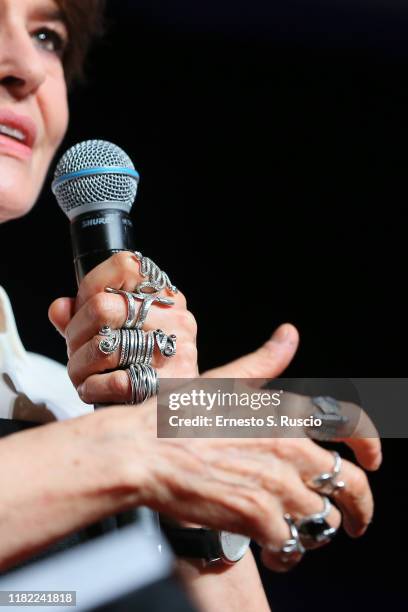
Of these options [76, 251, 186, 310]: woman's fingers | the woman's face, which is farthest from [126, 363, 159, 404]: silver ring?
the woman's face

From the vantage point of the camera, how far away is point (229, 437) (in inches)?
29.0

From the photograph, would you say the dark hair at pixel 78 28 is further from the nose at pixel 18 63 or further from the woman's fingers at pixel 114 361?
the woman's fingers at pixel 114 361

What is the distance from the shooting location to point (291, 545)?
72 cm

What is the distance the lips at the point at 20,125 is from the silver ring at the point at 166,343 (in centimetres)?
56

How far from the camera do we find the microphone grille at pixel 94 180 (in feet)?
3.18

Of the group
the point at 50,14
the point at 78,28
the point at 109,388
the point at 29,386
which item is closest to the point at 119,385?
the point at 109,388

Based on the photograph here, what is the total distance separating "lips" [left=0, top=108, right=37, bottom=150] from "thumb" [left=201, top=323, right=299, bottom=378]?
0.68 meters

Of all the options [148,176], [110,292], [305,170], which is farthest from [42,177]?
[305,170]

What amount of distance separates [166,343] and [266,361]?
0.15 meters

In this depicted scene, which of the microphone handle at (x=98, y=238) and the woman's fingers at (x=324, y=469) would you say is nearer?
the woman's fingers at (x=324, y=469)

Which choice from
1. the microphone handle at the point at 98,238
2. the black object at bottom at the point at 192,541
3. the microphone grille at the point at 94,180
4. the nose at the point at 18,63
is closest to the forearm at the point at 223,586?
the black object at bottom at the point at 192,541

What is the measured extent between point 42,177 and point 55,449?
803 millimetres

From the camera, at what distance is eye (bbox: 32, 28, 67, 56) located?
1.37 meters

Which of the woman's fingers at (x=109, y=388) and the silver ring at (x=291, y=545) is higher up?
the woman's fingers at (x=109, y=388)
